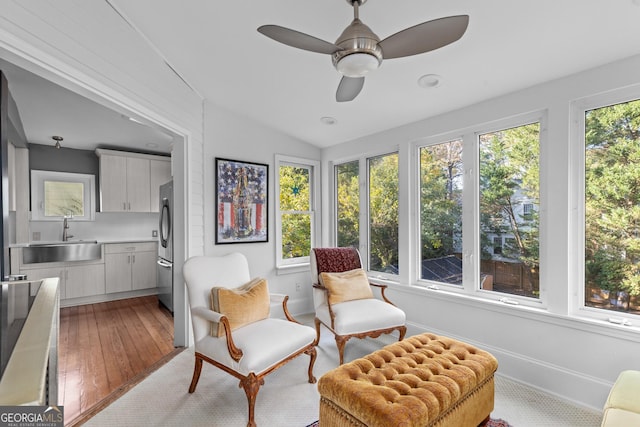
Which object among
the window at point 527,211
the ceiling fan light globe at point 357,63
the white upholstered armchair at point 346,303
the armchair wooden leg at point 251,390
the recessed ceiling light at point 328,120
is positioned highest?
the recessed ceiling light at point 328,120

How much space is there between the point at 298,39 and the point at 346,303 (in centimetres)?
236

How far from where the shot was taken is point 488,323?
2686 millimetres

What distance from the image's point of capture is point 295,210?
4.25 m

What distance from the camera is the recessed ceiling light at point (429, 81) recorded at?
245 cm

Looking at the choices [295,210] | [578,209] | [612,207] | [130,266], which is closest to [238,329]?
[295,210]

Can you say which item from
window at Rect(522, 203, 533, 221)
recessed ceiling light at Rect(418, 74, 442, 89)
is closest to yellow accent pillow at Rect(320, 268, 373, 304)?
window at Rect(522, 203, 533, 221)

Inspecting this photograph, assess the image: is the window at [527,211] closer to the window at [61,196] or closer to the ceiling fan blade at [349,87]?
the ceiling fan blade at [349,87]

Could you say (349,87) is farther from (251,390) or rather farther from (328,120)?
(251,390)

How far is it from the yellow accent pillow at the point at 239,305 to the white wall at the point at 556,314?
71.9 inches

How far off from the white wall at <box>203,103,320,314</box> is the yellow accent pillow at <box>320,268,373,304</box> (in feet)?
3.39

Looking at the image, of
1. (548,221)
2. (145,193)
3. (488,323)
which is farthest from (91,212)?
(548,221)

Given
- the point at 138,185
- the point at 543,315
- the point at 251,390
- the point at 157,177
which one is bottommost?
the point at 251,390

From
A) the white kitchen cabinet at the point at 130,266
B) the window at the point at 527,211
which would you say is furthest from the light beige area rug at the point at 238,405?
the white kitchen cabinet at the point at 130,266

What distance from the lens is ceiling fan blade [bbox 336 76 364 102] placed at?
1825 mm
